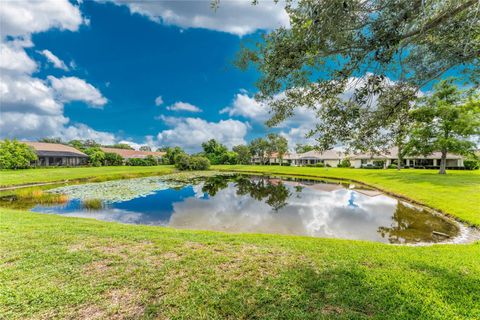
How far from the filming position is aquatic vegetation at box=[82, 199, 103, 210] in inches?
508

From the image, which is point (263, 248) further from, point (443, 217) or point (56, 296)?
point (443, 217)

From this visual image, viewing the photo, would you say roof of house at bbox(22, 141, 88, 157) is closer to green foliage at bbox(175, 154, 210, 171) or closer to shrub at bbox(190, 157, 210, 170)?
green foliage at bbox(175, 154, 210, 171)

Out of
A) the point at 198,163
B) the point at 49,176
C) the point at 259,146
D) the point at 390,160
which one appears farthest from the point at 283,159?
the point at 49,176

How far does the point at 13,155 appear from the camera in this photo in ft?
110

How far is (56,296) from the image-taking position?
11.2 feet

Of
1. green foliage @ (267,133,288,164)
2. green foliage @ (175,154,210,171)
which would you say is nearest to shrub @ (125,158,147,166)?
green foliage @ (175,154,210,171)

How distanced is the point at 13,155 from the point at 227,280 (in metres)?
45.9

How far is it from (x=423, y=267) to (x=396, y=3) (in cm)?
515

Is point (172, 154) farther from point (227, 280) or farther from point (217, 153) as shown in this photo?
point (227, 280)

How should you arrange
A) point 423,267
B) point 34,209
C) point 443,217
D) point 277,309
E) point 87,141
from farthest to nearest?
point 87,141, point 34,209, point 443,217, point 423,267, point 277,309

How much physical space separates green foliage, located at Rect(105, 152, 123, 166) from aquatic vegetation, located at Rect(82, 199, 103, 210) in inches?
1694

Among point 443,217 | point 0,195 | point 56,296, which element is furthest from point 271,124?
point 0,195

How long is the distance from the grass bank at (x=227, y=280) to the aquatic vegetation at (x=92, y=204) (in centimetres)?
742

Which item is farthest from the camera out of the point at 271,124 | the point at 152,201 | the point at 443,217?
the point at 152,201
